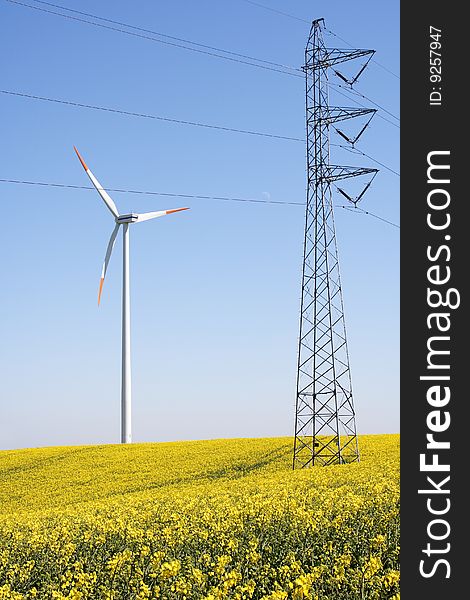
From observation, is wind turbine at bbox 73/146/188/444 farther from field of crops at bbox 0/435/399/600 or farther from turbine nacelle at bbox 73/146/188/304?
field of crops at bbox 0/435/399/600

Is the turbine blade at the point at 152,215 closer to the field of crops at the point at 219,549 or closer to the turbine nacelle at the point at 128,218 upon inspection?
the turbine nacelle at the point at 128,218

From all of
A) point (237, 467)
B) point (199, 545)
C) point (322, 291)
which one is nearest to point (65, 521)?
point (199, 545)

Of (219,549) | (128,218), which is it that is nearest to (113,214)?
(128,218)

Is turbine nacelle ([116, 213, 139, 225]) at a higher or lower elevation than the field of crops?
higher

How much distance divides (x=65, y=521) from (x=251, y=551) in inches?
168

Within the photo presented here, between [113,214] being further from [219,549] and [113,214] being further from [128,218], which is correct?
[219,549]

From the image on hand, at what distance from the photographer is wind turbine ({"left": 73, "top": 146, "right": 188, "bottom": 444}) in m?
35.6

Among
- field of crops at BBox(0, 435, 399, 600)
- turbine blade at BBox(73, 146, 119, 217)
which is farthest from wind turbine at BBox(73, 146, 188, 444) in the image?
field of crops at BBox(0, 435, 399, 600)

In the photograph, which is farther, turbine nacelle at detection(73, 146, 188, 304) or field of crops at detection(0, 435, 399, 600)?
turbine nacelle at detection(73, 146, 188, 304)

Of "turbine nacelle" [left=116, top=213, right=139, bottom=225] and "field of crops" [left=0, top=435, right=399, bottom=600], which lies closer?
"field of crops" [left=0, top=435, right=399, bottom=600]

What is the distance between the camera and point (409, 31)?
642 cm

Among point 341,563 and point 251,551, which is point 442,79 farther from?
point 251,551

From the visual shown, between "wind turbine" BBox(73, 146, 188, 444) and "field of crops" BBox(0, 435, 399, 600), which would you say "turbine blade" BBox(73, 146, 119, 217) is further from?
"field of crops" BBox(0, 435, 399, 600)

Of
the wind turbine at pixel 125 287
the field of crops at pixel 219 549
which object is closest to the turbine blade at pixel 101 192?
the wind turbine at pixel 125 287
